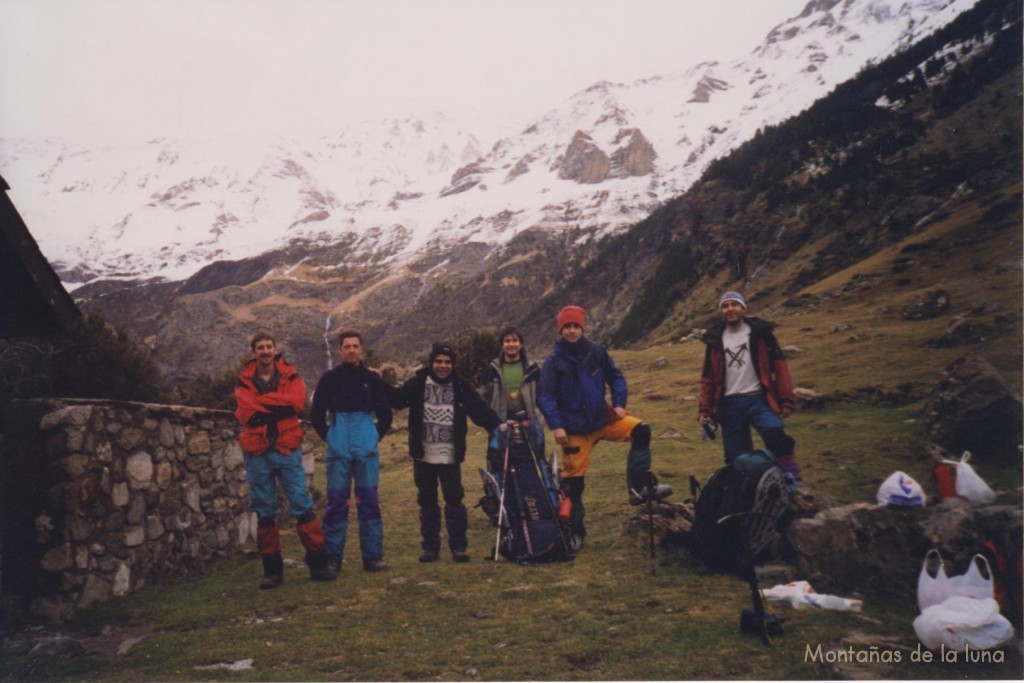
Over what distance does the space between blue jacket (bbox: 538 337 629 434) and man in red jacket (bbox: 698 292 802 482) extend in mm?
869

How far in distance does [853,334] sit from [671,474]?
1092 centimetres

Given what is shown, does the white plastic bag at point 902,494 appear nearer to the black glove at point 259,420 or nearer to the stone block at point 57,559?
the black glove at point 259,420

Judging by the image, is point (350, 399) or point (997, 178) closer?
point (350, 399)

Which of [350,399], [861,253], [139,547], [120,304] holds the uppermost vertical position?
[120,304]

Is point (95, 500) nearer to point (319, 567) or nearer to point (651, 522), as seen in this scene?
point (319, 567)

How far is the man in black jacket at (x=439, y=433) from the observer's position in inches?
240

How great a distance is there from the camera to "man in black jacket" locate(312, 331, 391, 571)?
589 cm

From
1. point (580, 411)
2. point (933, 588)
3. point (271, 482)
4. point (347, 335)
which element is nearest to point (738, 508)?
point (933, 588)

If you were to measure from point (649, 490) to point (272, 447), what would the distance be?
327 cm

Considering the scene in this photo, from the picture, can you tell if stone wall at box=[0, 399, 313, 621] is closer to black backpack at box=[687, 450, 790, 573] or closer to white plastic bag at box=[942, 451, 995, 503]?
black backpack at box=[687, 450, 790, 573]

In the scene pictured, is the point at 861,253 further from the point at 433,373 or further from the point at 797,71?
the point at 797,71

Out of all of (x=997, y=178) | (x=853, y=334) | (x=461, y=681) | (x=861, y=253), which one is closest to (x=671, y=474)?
(x=461, y=681)

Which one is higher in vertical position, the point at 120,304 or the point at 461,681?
the point at 120,304

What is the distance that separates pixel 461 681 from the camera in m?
3.73
